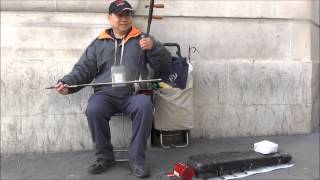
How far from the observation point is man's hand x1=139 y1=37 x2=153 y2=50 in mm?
4945

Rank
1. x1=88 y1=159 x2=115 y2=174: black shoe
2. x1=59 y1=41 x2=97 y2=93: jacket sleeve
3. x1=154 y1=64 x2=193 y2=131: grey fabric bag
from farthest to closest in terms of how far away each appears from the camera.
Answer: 1. x1=154 y1=64 x2=193 y2=131: grey fabric bag
2. x1=59 y1=41 x2=97 y2=93: jacket sleeve
3. x1=88 y1=159 x2=115 y2=174: black shoe

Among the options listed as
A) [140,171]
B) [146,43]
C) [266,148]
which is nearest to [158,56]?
[146,43]

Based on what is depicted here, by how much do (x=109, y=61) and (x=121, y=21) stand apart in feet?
1.34

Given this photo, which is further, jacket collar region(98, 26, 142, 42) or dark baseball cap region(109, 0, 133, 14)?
jacket collar region(98, 26, 142, 42)

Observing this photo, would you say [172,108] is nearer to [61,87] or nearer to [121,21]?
[121,21]

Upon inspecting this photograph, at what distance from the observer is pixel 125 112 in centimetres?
508

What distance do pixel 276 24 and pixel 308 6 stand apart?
0.47 metres

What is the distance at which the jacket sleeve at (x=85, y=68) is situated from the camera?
514 cm

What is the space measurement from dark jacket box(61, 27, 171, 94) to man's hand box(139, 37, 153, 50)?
0.46 feet

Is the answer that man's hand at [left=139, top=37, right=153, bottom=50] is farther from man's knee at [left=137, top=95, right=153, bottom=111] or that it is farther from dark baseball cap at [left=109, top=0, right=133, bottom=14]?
man's knee at [left=137, top=95, right=153, bottom=111]

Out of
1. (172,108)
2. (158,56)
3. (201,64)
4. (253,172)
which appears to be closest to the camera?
(253,172)

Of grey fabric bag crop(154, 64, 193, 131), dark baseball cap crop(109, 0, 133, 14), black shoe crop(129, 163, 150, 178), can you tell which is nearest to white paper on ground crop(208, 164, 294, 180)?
black shoe crop(129, 163, 150, 178)

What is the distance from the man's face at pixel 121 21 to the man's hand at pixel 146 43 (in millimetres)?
303

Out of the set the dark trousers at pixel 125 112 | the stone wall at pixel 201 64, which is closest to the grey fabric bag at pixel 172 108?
the stone wall at pixel 201 64
